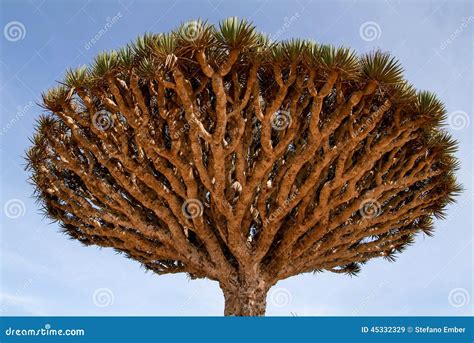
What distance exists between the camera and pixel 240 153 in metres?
7.40

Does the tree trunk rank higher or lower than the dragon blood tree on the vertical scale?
lower

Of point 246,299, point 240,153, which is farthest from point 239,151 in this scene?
point 246,299

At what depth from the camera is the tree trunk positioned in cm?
787

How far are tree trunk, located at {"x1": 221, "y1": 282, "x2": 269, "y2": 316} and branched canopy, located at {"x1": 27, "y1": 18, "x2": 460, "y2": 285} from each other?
19 cm

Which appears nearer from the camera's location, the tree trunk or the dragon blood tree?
the dragon blood tree

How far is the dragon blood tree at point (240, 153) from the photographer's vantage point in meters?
6.90

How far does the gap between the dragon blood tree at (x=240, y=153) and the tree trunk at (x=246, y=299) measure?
23 mm

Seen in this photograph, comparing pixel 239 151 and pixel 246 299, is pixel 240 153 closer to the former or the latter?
pixel 239 151

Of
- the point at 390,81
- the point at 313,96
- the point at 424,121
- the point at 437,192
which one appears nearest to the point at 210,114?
the point at 313,96

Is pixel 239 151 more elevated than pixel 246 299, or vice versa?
pixel 239 151

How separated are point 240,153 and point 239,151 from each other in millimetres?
35

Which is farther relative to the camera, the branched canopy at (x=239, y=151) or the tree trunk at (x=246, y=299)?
the tree trunk at (x=246, y=299)

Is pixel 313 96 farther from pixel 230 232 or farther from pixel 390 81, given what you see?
pixel 230 232

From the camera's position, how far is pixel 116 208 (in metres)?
7.96
